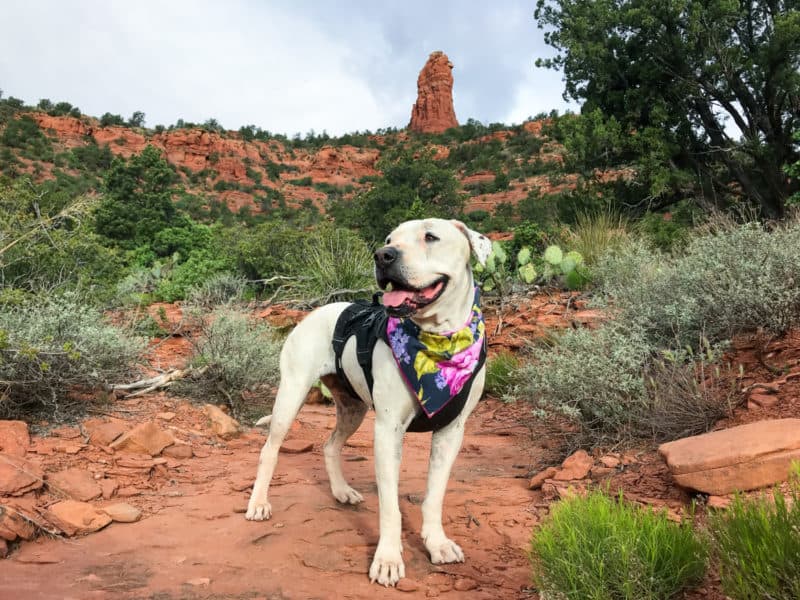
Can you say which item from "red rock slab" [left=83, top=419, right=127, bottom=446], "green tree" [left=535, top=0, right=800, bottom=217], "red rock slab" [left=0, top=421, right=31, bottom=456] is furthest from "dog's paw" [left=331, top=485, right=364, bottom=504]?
"green tree" [left=535, top=0, right=800, bottom=217]

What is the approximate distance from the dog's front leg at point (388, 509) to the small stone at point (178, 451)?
7.93 ft

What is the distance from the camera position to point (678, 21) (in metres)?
13.6

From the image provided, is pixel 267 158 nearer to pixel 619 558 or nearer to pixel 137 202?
pixel 137 202

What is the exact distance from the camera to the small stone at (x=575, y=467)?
3.69 meters

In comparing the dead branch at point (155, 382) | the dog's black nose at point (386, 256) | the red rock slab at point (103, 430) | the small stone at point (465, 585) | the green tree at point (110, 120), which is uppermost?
the green tree at point (110, 120)

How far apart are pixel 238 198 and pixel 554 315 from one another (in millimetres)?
44462

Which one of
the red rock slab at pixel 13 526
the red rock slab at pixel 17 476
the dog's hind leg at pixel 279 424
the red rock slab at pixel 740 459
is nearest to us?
the red rock slab at pixel 740 459

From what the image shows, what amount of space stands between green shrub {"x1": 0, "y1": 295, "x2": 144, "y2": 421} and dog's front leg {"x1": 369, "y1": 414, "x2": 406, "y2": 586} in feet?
9.63

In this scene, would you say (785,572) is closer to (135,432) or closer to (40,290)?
(135,432)

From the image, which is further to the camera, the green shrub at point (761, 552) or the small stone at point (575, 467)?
the small stone at point (575, 467)

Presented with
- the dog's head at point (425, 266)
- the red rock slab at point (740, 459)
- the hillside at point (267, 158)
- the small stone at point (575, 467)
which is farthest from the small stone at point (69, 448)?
the hillside at point (267, 158)

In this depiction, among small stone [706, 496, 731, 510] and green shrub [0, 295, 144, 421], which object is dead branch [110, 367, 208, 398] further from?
small stone [706, 496, 731, 510]

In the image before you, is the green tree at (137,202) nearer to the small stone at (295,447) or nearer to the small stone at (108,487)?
the small stone at (295,447)

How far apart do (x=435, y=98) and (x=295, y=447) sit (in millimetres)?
87850
